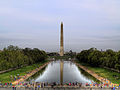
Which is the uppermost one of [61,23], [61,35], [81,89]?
[61,23]

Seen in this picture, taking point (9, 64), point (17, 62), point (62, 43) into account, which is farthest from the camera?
point (62, 43)

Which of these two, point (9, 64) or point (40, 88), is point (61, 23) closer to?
point (9, 64)

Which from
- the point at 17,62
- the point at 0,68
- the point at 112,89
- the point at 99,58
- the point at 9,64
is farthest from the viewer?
the point at 99,58

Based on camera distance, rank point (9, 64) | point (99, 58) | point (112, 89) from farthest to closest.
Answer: point (99, 58), point (9, 64), point (112, 89)

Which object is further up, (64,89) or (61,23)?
(61,23)

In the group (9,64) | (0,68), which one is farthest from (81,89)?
(9,64)

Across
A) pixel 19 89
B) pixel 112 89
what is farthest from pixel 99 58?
pixel 19 89

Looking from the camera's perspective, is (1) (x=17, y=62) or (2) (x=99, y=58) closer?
(1) (x=17, y=62)

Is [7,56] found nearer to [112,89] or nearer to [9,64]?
[9,64]

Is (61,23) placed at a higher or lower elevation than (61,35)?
higher
